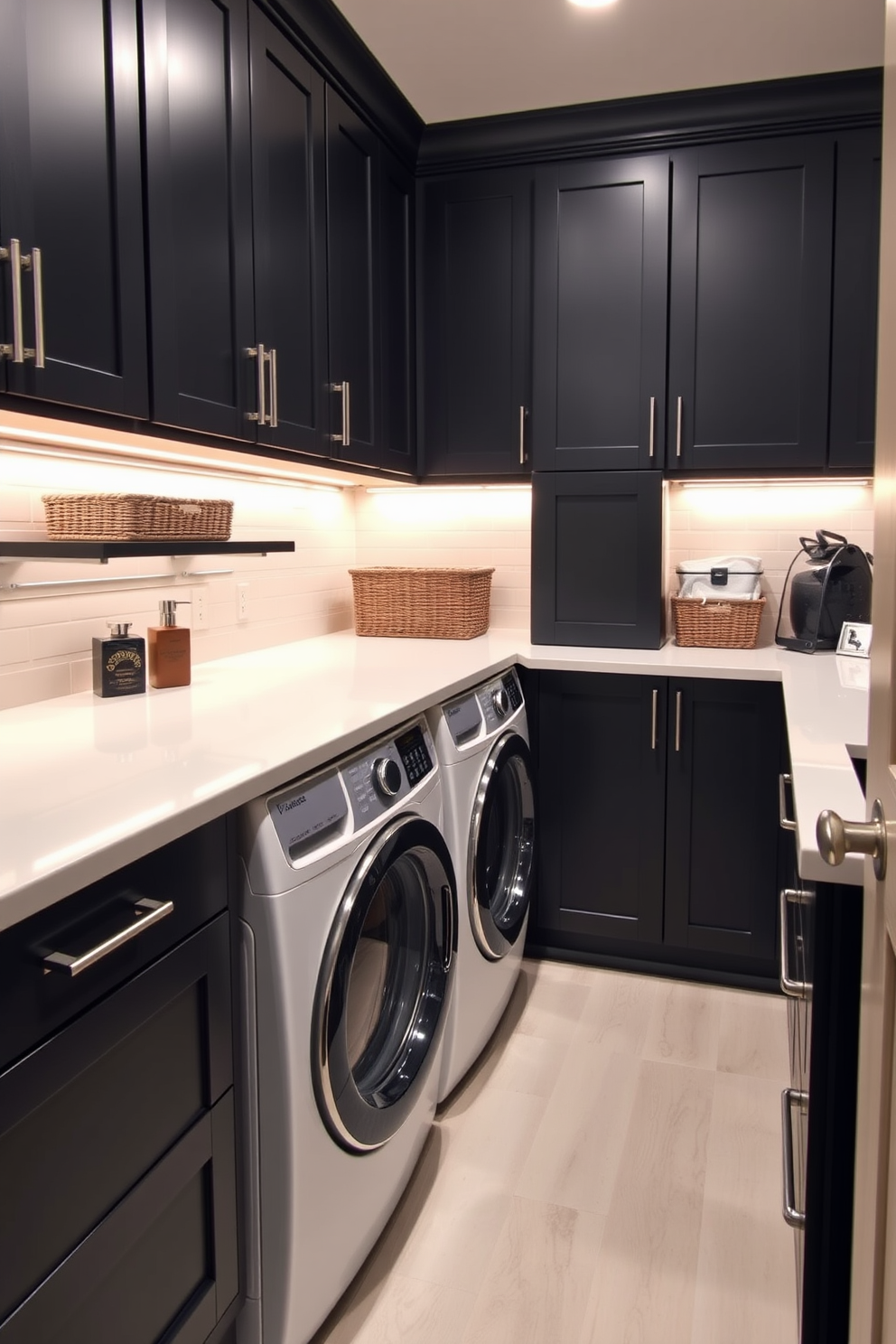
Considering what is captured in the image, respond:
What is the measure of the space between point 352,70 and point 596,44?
0.63 metres

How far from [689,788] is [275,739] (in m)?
1.50

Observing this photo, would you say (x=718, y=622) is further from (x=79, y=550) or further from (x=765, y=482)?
(x=79, y=550)

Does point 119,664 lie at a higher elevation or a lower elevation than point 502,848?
higher

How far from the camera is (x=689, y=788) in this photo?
261cm

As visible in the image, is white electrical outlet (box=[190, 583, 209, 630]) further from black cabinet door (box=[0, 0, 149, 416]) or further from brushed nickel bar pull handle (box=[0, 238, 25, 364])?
brushed nickel bar pull handle (box=[0, 238, 25, 364])

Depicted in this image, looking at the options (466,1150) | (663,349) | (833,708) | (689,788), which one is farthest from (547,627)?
(466,1150)

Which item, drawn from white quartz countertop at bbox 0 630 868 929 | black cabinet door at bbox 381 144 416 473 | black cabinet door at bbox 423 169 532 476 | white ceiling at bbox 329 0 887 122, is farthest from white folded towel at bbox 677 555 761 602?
white ceiling at bbox 329 0 887 122

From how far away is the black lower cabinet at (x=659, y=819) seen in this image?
2559mm

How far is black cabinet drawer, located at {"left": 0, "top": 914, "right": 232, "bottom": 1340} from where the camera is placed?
907mm

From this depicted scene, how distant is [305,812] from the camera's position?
1376 mm

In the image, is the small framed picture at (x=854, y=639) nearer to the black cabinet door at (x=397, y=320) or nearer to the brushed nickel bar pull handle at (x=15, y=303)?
the black cabinet door at (x=397, y=320)

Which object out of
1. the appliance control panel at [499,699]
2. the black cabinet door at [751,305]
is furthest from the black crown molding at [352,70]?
the appliance control panel at [499,699]

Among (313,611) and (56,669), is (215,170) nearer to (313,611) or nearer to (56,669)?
(56,669)

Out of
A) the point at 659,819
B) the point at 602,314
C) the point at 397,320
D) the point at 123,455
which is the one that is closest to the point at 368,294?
the point at 397,320
